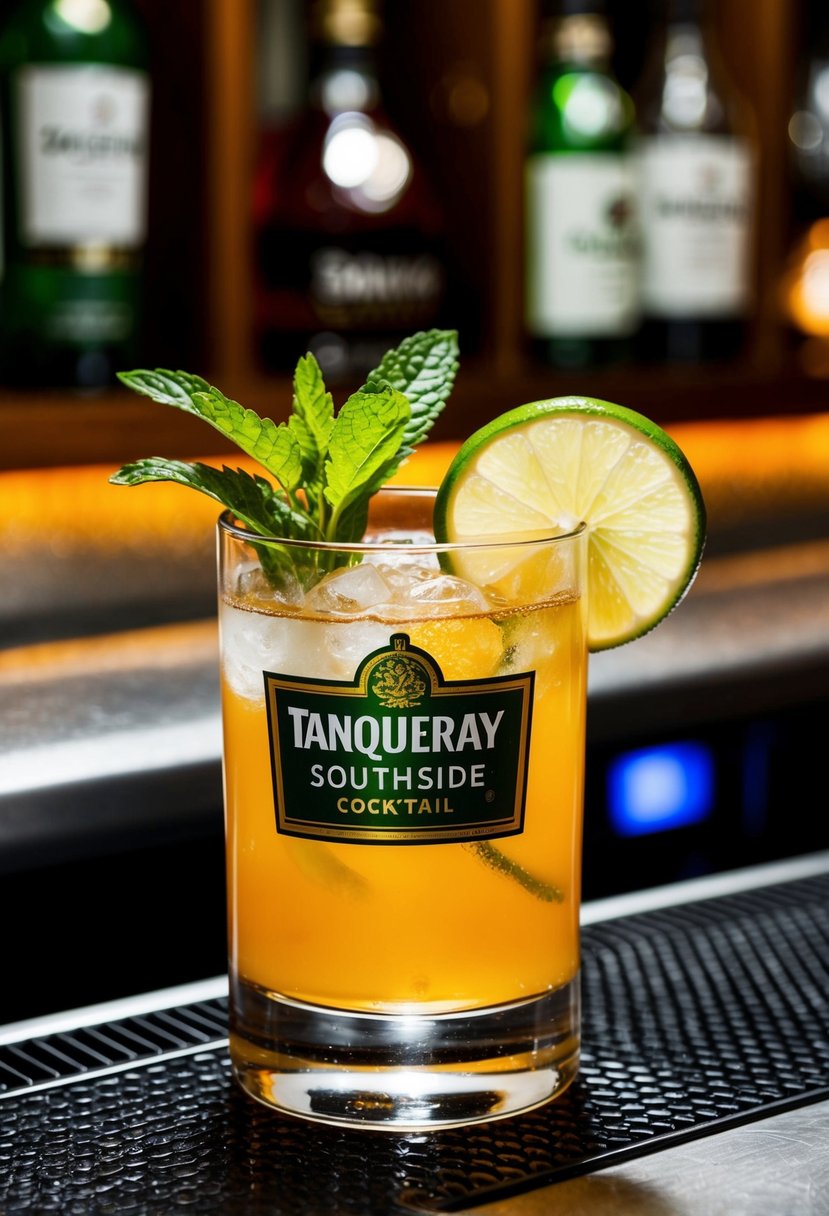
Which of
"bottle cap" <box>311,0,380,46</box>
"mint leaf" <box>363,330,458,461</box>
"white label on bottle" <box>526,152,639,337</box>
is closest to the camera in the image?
"mint leaf" <box>363,330,458,461</box>

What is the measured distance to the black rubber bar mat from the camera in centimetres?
52

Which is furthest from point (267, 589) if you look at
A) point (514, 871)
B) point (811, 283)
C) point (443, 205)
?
point (811, 283)

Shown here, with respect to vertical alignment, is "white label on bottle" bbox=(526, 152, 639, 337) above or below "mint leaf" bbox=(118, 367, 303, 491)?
above

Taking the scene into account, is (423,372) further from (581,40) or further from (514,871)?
(581,40)

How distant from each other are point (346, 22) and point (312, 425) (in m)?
1.12

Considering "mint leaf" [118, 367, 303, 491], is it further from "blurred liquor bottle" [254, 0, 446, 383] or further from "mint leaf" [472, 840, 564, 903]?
"blurred liquor bottle" [254, 0, 446, 383]

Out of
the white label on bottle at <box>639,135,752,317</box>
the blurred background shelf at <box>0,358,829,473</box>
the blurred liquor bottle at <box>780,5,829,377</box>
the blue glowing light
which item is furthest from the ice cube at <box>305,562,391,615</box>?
the blurred liquor bottle at <box>780,5,829,377</box>

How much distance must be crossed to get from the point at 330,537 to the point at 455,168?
50.3 inches

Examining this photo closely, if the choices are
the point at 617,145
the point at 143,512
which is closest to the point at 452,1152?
the point at 143,512

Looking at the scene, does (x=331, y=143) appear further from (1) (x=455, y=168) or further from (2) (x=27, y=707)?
(2) (x=27, y=707)

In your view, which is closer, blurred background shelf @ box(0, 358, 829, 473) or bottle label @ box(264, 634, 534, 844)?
bottle label @ box(264, 634, 534, 844)

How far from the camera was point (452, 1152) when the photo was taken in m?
0.55

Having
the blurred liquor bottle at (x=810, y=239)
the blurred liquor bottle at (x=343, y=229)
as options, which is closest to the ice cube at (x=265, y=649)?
the blurred liquor bottle at (x=343, y=229)

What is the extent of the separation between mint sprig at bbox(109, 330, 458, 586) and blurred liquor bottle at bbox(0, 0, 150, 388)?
35.4 inches
